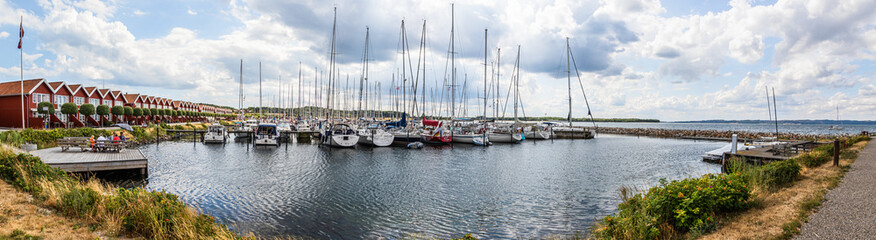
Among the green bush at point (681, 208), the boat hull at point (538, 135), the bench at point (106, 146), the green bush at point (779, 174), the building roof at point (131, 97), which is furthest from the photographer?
the building roof at point (131, 97)

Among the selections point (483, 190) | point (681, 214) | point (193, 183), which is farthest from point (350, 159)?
point (681, 214)

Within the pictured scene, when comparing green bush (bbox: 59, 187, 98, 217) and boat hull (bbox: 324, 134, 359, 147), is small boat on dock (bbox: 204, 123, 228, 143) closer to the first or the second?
boat hull (bbox: 324, 134, 359, 147)

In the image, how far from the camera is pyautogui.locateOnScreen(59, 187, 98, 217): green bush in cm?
1027

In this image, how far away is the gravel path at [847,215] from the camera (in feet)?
24.5

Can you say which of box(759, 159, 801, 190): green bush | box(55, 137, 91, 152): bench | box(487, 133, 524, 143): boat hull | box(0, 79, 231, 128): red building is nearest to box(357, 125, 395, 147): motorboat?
box(487, 133, 524, 143): boat hull

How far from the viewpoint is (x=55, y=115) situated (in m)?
48.9

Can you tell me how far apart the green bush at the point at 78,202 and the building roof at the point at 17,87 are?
165ft

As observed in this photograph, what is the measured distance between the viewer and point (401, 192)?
19594 millimetres

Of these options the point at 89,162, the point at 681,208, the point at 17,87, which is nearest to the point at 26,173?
the point at 89,162

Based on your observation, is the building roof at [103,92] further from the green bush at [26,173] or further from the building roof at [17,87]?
the green bush at [26,173]

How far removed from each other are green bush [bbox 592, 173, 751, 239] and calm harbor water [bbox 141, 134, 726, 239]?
12.5ft

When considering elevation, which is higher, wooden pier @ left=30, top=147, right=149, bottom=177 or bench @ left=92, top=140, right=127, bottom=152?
bench @ left=92, top=140, right=127, bottom=152

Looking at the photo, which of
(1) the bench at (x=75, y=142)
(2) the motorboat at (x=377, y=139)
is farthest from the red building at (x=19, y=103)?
(2) the motorboat at (x=377, y=139)

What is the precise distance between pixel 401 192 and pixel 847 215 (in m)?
15.6
